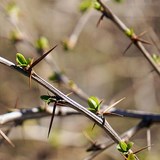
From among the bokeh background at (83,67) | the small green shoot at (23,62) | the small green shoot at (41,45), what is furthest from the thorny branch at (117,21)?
the bokeh background at (83,67)

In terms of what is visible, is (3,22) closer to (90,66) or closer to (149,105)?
(90,66)

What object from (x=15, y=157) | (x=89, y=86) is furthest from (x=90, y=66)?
(x=15, y=157)

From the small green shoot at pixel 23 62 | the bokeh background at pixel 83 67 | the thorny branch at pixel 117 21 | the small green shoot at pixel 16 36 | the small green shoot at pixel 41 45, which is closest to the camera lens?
the small green shoot at pixel 23 62

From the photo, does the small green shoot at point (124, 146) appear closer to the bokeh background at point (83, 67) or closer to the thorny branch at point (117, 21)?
the thorny branch at point (117, 21)

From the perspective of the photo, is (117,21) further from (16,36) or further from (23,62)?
(16,36)

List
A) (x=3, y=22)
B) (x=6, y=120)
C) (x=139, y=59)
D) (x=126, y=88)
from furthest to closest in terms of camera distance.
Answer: (x=126, y=88)
(x=139, y=59)
(x=3, y=22)
(x=6, y=120)

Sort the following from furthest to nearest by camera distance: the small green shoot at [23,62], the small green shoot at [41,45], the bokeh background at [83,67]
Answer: the bokeh background at [83,67], the small green shoot at [41,45], the small green shoot at [23,62]

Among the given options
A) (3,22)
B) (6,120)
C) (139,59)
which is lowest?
(6,120)

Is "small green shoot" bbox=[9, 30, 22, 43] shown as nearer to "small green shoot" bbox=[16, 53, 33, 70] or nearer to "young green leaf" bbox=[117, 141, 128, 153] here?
"small green shoot" bbox=[16, 53, 33, 70]

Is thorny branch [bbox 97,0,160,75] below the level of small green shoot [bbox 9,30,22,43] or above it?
below

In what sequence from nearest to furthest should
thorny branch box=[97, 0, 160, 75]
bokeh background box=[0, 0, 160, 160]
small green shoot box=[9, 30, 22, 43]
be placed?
thorny branch box=[97, 0, 160, 75]
small green shoot box=[9, 30, 22, 43]
bokeh background box=[0, 0, 160, 160]

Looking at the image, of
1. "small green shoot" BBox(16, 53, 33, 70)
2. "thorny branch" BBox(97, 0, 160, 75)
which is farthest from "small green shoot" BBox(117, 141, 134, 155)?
"thorny branch" BBox(97, 0, 160, 75)
